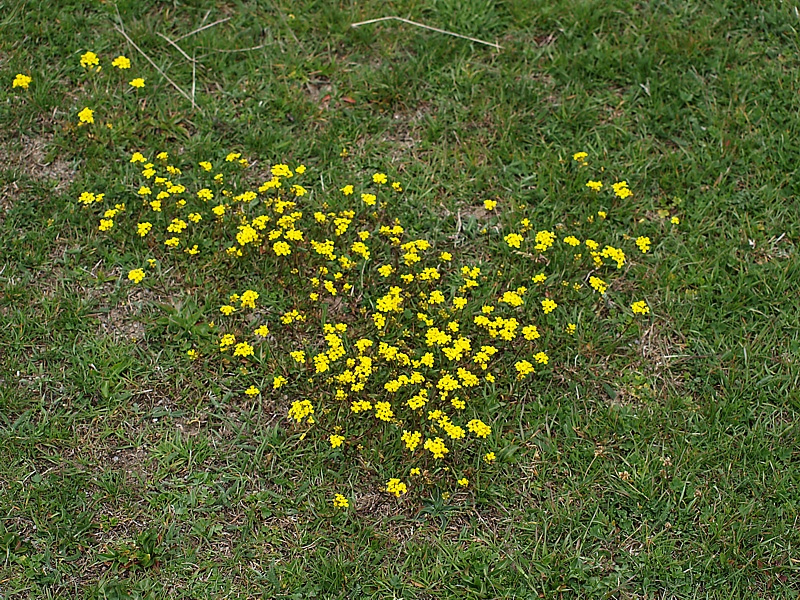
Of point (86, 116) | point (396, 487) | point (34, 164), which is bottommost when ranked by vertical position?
point (396, 487)

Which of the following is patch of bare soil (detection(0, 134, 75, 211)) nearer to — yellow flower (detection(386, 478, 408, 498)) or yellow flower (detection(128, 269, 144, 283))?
yellow flower (detection(128, 269, 144, 283))

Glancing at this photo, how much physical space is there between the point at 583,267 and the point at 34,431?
7.85ft

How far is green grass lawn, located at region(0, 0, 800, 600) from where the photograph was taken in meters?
3.21

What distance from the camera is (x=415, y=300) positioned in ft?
12.5

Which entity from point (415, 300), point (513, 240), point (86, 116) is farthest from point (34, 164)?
point (513, 240)

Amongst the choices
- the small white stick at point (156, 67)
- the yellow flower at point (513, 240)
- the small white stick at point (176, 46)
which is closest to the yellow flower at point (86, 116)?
the small white stick at point (156, 67)

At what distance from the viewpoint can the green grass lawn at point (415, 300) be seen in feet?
10.5

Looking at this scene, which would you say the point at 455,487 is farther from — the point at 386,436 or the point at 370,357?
the point at 370,357

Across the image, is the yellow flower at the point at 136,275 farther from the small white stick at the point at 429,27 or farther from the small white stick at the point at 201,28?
the small white stick at the point at 429,27

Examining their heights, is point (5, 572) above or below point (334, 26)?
below

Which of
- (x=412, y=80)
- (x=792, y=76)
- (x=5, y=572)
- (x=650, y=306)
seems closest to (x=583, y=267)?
(x=650, y=306)

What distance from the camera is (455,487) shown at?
11.0 feet

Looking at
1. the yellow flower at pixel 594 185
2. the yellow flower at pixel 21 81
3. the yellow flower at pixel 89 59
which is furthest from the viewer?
the yellow flower at pixel 89 59

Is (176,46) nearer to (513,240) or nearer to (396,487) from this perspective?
(513,240)
